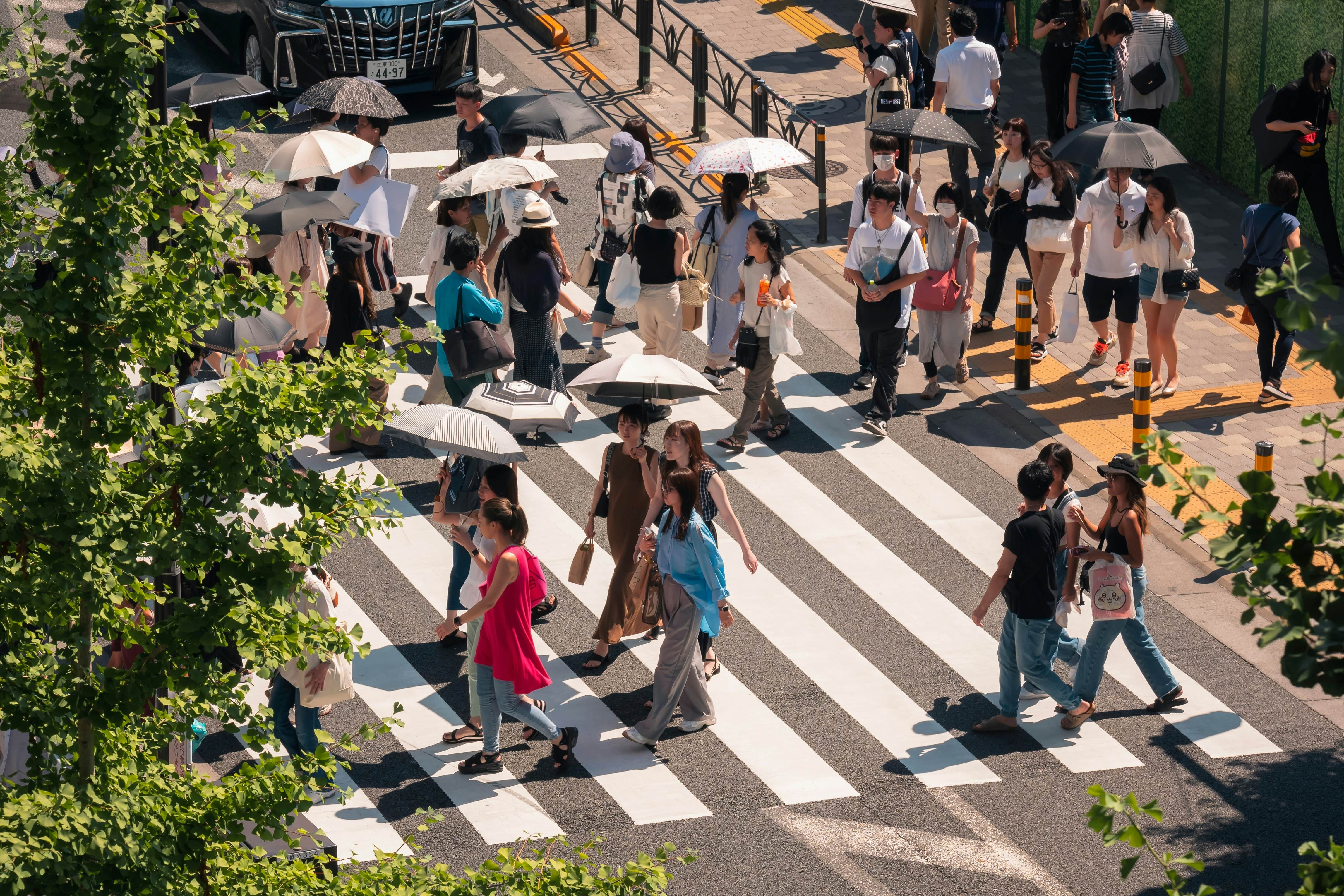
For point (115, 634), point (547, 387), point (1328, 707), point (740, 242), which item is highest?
point (115, 634)

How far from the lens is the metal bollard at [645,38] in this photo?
20469 mm

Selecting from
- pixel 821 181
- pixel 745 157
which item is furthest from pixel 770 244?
pixel 821 181

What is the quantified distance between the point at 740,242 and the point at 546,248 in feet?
5.19

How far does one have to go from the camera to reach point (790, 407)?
581 inches

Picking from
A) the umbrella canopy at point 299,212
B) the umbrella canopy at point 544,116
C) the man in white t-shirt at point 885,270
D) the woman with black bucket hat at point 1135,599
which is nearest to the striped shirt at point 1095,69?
the man in white t-shirt at point 885,270

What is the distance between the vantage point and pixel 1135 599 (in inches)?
412

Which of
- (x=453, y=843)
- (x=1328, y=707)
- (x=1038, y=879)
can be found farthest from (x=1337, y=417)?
(x=1328, y=707)

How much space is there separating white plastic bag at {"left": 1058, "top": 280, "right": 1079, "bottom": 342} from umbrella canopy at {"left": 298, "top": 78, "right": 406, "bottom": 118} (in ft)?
20.7

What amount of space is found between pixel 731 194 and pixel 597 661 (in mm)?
4465

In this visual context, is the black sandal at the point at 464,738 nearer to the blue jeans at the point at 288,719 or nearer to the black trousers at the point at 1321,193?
the blue jeans at the point at 288,719

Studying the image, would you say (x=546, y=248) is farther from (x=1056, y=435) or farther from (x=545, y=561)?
(x=1056, y=435)

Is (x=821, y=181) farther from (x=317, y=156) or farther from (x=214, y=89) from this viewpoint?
(x=214, y=89)

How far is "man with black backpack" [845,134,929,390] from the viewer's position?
1470cm

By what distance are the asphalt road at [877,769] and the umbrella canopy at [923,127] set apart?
3758 millimetres
